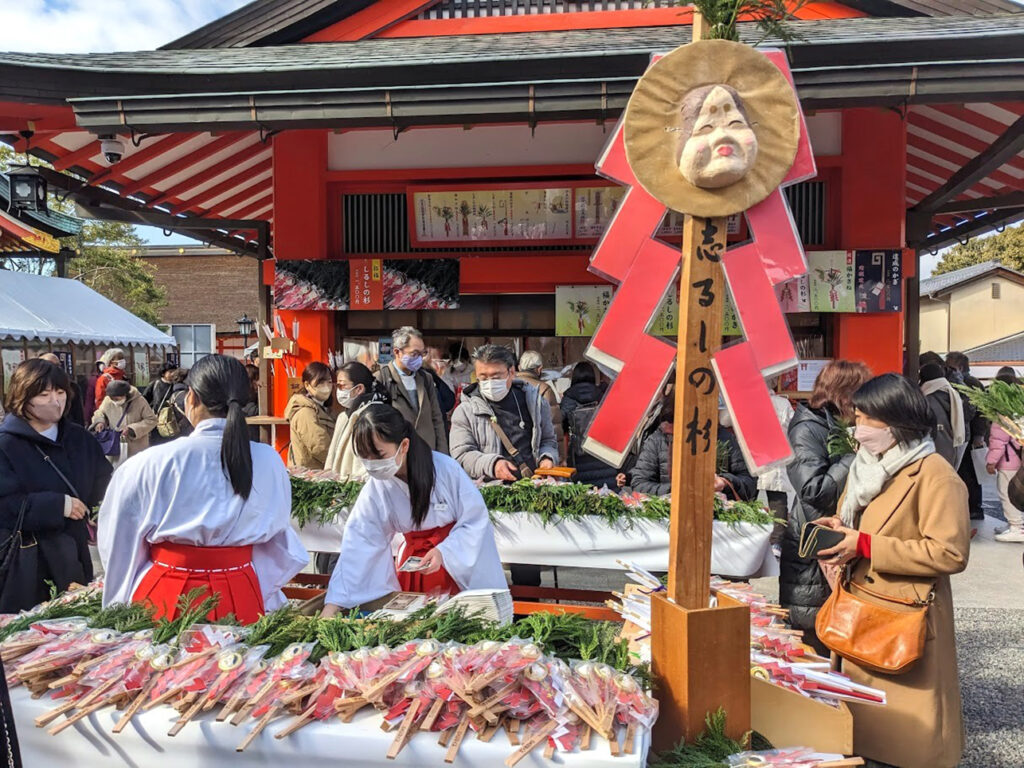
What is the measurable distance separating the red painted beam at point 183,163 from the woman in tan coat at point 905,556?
671 cm

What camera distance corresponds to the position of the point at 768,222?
1.93 metres

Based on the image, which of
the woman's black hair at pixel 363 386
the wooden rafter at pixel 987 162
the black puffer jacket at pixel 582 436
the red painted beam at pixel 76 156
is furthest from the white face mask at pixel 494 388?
the red painted beam at pixel 76 156

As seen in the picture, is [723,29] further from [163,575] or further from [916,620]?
[163,575]

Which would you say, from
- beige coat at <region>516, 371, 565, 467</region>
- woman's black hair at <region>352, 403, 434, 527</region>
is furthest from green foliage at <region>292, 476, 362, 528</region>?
beige coat at <region>516, 371, 565, 467</region>

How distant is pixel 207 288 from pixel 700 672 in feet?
127

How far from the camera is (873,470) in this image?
9.78 ft

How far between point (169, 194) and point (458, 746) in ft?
29.7

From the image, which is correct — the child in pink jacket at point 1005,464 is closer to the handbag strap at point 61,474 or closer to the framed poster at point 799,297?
the framed poster at point 799,297

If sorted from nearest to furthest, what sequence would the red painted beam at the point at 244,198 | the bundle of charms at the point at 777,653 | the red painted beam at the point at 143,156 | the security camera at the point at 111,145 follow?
the bundle of charms at the point at 777,653
the security camera at the point at 111,145
the red painted beam at the point at 143,156
the red painted beam at the point at 244,198

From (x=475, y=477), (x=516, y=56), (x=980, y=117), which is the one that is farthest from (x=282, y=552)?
(x=980, y=117)

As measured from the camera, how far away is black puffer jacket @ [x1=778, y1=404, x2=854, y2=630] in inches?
145

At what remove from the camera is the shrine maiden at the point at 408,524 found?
3025 mm

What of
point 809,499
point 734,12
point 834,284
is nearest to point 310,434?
point 809,499

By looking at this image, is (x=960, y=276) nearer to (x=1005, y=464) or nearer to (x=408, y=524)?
(x=1005, y=464)
